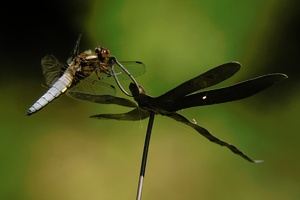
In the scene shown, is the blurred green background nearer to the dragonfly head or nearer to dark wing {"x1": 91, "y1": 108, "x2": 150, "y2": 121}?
the dragonfly head

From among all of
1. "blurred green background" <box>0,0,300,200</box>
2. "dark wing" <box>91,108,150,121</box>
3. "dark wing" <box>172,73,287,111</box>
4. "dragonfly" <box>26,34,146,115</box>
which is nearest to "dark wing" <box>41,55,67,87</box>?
"dragonfly" <box>26,34,146,115</box>

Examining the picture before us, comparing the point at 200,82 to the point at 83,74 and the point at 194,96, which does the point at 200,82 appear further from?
the point at 83,74

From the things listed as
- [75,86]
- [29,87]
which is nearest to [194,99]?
[75,86]

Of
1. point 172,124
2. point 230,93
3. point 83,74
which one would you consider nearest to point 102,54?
point 83,74

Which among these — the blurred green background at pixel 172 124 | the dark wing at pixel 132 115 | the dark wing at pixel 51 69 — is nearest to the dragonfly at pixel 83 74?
the dark wing at pixel 51 69

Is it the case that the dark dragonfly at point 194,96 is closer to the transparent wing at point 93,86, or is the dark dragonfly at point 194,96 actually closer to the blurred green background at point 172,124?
the transparent wing at point 93,86

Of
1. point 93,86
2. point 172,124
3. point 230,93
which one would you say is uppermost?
point 172,124
